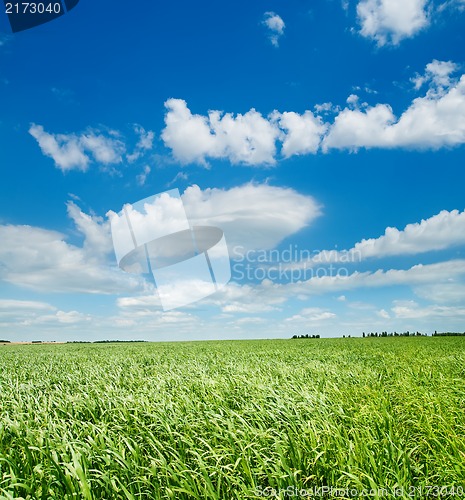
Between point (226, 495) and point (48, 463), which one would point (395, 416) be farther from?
point (48, 463)

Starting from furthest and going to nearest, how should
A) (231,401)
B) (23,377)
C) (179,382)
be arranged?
(23,377)
(179,382)
(231,401)

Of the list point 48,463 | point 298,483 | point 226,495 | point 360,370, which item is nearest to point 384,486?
point 298,483

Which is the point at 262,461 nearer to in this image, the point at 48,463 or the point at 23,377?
the point at 48,463

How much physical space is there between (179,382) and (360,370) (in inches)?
229

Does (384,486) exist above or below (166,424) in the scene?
below

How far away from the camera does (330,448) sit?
14.5 feet

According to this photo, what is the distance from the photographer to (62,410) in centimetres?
629

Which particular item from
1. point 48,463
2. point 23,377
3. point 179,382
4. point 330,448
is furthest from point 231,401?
point 23,377

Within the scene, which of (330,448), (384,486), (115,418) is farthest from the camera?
(115,418)

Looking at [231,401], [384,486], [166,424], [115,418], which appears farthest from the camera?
[231,401]

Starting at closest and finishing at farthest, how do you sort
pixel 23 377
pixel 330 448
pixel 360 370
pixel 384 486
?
1. pixel 384 486
2. pixel 330 448
3. pixel 360 370
4. pixel 23 377

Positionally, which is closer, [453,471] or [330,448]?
[453,471]

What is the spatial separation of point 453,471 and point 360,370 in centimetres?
755

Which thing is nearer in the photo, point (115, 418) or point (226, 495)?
point (226, 495)
